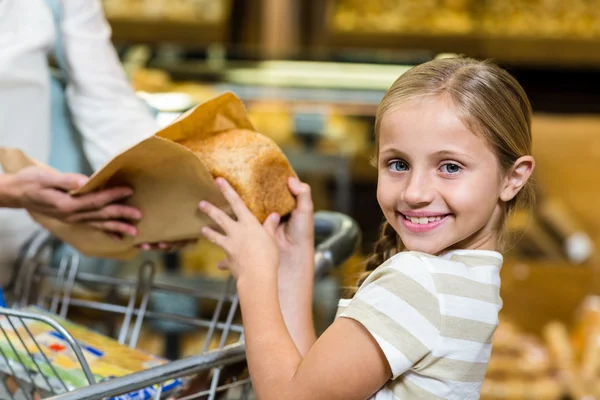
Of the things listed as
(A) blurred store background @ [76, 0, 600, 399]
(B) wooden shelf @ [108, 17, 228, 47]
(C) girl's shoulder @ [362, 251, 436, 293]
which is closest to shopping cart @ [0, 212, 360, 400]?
(C) girl's shoulder @ [362, 251, 436, 293]

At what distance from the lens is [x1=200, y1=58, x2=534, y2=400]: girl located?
851 mm

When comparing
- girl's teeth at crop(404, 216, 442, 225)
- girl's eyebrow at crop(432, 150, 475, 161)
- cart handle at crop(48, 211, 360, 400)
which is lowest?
cart handle at crop(48, 211, 360, 400)

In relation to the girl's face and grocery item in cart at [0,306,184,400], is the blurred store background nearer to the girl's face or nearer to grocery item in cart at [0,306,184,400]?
grocery item in cart at [0,306,184,400]

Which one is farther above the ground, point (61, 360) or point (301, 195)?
point (301, 195)

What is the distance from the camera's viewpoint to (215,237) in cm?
102

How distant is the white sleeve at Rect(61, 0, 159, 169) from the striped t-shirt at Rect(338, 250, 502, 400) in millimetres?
619

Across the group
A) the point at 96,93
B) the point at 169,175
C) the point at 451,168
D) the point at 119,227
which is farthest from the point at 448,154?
the point at 96,93

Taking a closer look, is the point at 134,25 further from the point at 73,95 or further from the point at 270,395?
the point at 270,395

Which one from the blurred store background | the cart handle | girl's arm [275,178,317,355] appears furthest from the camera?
the blurred store background

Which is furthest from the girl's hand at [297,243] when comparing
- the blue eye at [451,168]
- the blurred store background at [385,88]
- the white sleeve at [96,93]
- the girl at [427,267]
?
the blurred store background at [385,88]

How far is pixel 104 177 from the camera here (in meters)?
1.10

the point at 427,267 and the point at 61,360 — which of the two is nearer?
→ the point at 427,267

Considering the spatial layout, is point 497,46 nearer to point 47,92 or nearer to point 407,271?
point 47,92

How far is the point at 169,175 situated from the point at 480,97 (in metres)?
0.40
